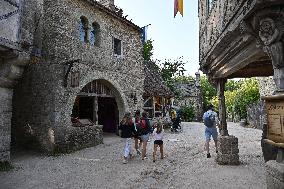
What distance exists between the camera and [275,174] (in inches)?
136

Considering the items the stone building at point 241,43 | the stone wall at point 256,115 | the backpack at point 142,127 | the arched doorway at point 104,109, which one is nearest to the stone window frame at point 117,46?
the arched doorway at point 104,109

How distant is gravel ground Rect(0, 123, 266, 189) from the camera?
6.15 meters

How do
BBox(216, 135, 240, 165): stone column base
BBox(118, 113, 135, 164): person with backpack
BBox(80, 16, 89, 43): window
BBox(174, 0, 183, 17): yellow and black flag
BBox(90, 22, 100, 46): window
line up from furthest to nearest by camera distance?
1. BBox(90, 22, 100, 46): window
2. BBox(80, 16, 89, 43): window
3. BBox(118, 113, 135, 164): person with backpack
4. BBox(216, 135, 240, 165): stone column base
5. BBox(174, 0, 183, 17): yellow and black flag

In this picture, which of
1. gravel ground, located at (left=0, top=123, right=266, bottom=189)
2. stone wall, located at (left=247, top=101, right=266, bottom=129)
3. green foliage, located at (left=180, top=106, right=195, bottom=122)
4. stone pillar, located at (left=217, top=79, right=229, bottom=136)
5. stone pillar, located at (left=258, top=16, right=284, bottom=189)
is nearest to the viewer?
stone pillar, located at (left=258, top=16, right=284, bottom=189)

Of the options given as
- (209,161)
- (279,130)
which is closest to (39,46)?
(209,161)

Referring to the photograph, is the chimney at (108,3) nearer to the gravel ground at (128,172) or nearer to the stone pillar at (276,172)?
the gravel ground at (128,172)

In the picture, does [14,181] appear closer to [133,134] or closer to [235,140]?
[133,134]

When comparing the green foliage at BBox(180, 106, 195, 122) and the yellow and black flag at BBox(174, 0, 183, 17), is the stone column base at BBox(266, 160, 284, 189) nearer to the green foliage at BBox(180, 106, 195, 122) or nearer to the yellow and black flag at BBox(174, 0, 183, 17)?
the yellow and black flag at BBox(174, 0, 183, 17)

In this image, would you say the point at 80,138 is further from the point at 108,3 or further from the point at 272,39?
the point at 108,3

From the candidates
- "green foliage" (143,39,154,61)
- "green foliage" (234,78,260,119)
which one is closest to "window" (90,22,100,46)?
"green foliage" (143,39,154,61)

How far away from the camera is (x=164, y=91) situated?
21328mm

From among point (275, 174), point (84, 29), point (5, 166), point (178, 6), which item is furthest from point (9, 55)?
point (275, 174)

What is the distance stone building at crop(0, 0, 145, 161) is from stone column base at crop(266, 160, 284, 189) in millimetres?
7009

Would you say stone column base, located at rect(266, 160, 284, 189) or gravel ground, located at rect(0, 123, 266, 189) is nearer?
stone column base, located at rect(266, 160, 284, 189)
